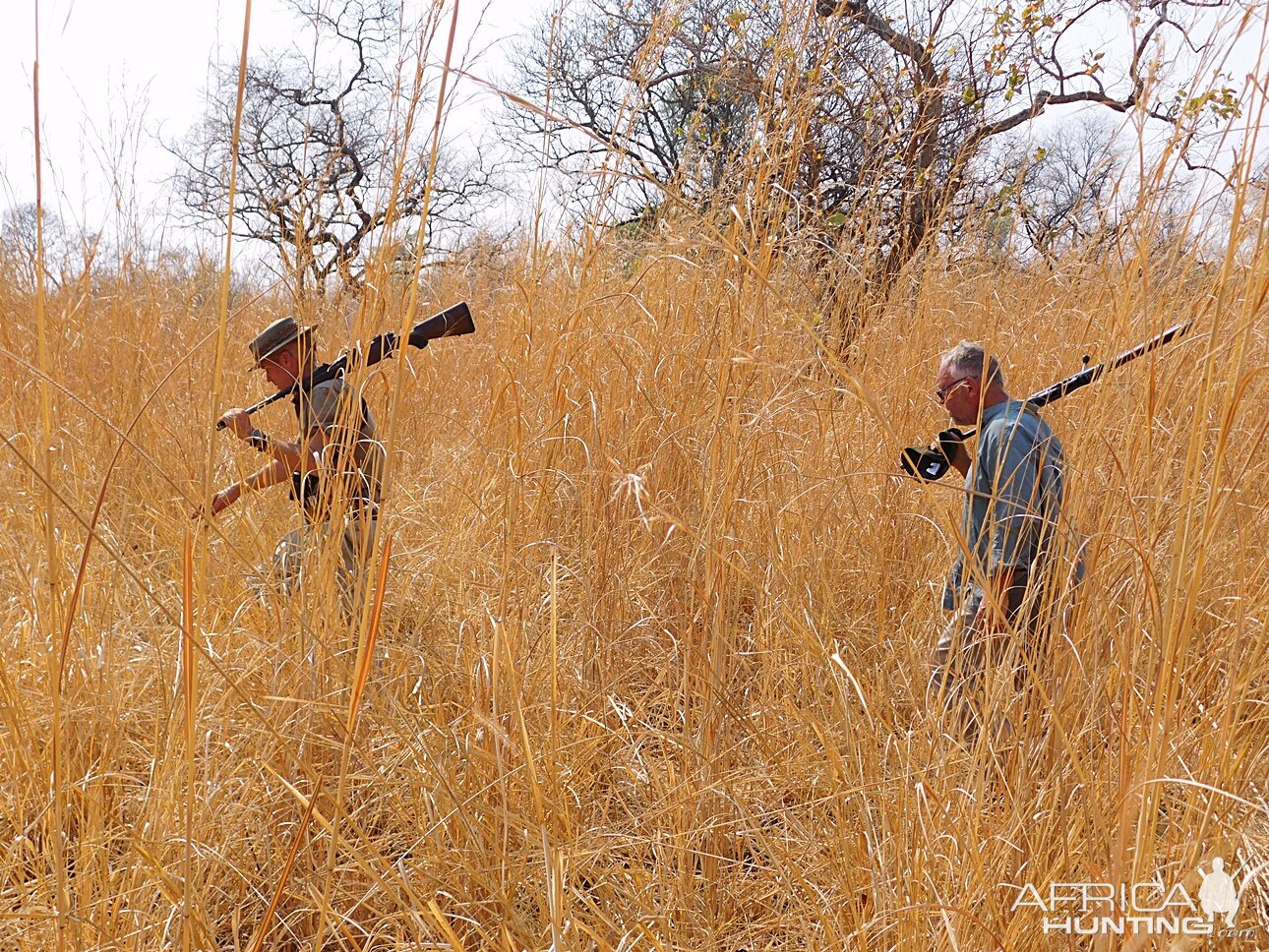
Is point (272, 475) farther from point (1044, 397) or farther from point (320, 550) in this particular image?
point (1044, 397)

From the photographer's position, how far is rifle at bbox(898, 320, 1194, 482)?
1196 mm

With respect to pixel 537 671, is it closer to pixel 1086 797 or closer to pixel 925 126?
pixel 1086 797

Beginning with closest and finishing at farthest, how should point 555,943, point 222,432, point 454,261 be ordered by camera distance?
point 555,943 → point 222,432 → point 454,261

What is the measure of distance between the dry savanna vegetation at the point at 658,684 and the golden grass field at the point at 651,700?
1cm

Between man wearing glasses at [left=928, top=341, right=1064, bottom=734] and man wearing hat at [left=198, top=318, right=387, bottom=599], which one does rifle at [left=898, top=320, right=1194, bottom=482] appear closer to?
man wearing glasses at [left=928, top=341, right=1064, bottom=734]

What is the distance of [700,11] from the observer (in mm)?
8695

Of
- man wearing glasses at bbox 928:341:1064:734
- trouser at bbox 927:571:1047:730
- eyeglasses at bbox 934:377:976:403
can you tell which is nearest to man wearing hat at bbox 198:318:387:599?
trouser at bbox 927:571:1047:730

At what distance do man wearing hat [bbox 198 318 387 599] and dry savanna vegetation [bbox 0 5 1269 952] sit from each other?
0.10 m

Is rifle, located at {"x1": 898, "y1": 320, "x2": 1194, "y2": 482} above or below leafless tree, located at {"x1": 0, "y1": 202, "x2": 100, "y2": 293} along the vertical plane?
below

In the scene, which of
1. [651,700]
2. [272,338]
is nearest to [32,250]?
[272,338]

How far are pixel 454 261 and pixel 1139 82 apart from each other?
3.76m

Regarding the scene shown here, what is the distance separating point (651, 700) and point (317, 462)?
698 millimetres

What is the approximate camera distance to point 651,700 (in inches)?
61.8

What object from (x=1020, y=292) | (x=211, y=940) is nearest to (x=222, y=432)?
(x=211, y=940)
